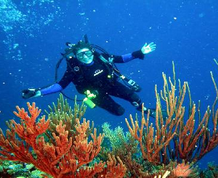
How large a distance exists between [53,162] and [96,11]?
47164 millimetres

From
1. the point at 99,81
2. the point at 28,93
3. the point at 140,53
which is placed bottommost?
the point at 28,93

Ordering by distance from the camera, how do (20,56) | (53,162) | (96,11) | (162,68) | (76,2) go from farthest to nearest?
1. (162,68)
2. (20,56)
3. (96,11)
4. (76,2)
5. (53,162)

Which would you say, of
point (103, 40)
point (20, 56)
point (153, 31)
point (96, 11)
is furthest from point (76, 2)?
point (153, 31)

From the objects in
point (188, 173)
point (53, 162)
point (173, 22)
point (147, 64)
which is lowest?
point (188, 173)

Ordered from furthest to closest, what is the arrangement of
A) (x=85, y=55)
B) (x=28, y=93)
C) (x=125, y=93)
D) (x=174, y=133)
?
(x=125, y=93) → (x=85, y=55) → (x=28, y=93) → (x=174, y=133)

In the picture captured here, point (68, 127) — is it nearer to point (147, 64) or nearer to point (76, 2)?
point (76, 2)

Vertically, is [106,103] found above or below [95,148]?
above

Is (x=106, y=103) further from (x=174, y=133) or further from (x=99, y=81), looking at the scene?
(x=174, y=133)

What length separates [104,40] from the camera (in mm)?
53469

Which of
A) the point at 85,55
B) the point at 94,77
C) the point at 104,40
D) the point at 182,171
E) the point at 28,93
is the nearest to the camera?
the point at 182,171

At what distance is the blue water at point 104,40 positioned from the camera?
39188 millimetres

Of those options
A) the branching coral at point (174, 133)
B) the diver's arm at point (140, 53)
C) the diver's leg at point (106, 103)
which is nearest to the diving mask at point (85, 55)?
the diver's arm at point (140, 53)

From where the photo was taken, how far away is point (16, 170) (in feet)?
8.46

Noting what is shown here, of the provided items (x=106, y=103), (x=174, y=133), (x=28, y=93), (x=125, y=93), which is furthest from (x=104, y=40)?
(x=174, y=133)
